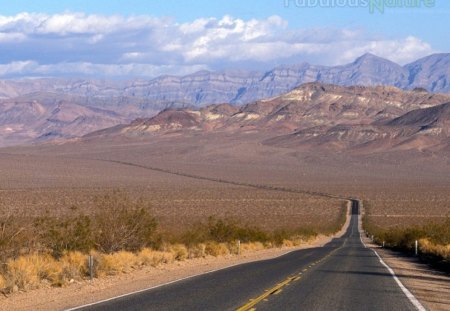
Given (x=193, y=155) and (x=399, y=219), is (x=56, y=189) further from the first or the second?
(x=193, y=155)

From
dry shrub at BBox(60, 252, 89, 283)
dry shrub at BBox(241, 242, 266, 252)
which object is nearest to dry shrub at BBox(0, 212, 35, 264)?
dry shrub at BBox(60, 252, 89, 283)

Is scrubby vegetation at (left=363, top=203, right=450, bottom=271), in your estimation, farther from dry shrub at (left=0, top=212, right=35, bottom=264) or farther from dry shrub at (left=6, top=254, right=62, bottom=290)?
dry shrub at (left=0, top=212, right=35, bottom=264)

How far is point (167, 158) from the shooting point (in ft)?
594

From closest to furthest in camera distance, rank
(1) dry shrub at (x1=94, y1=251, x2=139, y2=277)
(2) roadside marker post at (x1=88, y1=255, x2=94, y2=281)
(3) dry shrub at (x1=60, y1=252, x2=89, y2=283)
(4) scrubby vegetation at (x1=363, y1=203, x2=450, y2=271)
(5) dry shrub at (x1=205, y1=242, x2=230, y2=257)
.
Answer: (3) dry shrub at (x1=60, y1=252, x2=89, y2=283) < (2) roadside marker post at (x1=88, y1=255, x2=94, y2=281) < (1) dry shrub at (x1=94, y1=251, x2=139, y2=277) < (4) scrubby vegetation at (x1=363, y1=203, x2=450, y2=271) < (5) dry shrub at (x1=205, y1=242, x2=230, y2=257)

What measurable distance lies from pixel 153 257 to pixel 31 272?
8.50 m

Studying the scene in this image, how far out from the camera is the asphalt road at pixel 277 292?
1600 cm

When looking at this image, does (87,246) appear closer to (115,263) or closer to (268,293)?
(115,263)

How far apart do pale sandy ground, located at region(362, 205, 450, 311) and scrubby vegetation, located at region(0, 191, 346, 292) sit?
8.34m

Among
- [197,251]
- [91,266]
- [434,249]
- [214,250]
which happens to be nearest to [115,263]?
[91,266]

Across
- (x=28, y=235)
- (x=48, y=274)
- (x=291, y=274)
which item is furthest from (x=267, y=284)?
(x=28, y=235)

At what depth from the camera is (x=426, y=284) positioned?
21891 millimetres

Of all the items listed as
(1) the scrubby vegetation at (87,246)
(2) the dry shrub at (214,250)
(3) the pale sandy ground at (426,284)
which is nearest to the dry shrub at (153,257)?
(1) the scrubby vegetation at (87,246)

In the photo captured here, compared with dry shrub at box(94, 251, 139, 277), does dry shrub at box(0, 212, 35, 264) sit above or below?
above

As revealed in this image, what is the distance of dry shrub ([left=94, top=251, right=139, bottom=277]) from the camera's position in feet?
75.5
